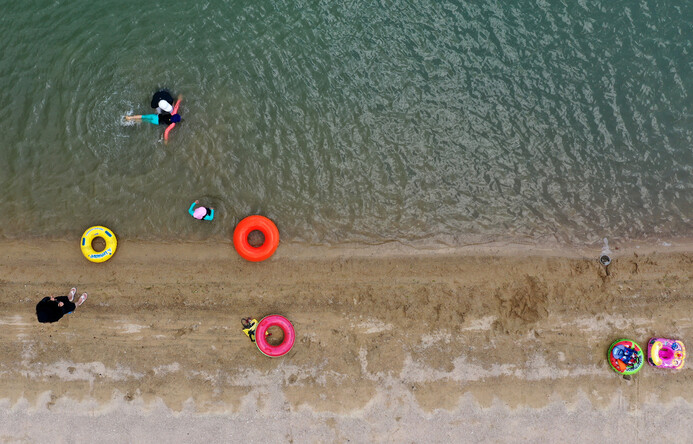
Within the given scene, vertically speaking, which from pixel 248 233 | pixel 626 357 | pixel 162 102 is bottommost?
pixel 626 357

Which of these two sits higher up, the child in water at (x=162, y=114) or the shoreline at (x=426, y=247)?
the child in water at (x=162, y=114)

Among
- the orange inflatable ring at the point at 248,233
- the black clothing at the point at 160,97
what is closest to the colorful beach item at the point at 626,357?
the orange inflatable ring at the point at 248,233

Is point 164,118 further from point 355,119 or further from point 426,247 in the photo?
point 426,247

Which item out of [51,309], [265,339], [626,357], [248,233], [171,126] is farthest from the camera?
[171,126]

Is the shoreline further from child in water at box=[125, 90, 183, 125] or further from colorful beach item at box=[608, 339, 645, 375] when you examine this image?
child in water at box=[125, 90, 183, 125]

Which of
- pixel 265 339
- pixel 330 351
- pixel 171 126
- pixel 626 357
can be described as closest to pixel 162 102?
pixel 171 126

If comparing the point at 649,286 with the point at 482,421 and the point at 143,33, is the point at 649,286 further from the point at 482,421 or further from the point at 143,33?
the point at 143,33

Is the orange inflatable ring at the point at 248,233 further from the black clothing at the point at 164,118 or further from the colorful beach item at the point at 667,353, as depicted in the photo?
the colorful beach item at the point at 667,353
